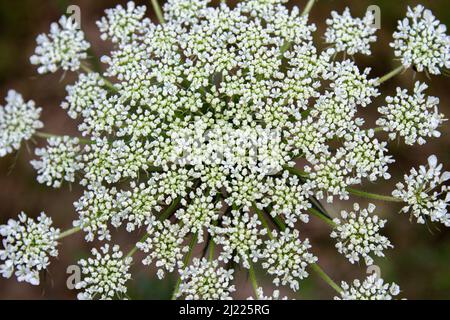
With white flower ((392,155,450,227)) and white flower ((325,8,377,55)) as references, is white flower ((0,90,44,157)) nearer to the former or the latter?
white flower ((325,8,377,55))

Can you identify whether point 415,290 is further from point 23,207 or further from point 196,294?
point 23,207

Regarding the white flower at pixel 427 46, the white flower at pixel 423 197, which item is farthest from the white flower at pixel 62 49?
the white flower at pixel 423 197

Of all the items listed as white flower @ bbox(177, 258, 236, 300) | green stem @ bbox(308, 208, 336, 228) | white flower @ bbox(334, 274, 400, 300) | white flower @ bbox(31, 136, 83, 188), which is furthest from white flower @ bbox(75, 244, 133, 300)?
white flower @ bbox(334, 274, 400, 300)

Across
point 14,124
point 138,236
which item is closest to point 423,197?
point 14,124

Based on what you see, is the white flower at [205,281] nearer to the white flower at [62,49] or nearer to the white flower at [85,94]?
the white flower at [85,94]
